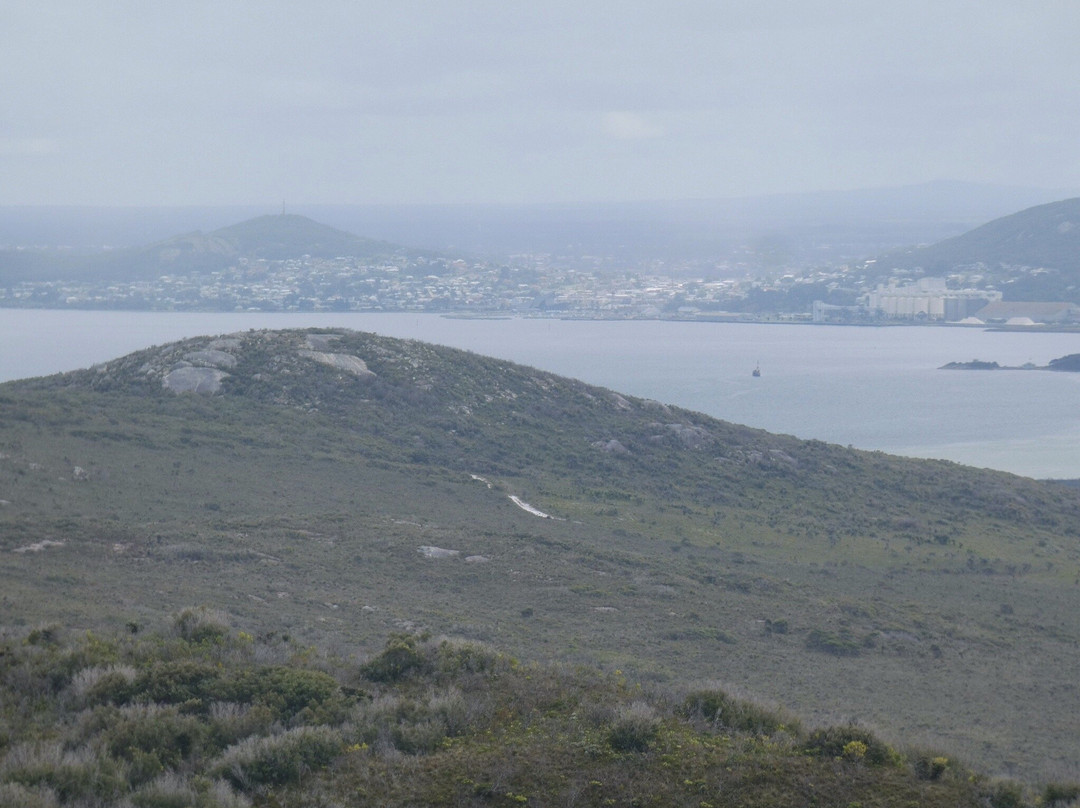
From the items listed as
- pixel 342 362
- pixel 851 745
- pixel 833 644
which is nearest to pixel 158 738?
pixel 851 745

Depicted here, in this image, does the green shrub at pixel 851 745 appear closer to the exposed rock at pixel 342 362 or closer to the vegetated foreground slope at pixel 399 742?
the vegetated foreground slope at pixel 399 742

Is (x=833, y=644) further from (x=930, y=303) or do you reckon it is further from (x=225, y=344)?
(x=930, y=303)

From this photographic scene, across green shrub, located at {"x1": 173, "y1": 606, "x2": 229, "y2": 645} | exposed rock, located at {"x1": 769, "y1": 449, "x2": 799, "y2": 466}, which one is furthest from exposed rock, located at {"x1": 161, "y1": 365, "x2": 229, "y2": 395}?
green shrub, located at {"x1": 173, "y1": 606, "x2": 229, "y2": 645}

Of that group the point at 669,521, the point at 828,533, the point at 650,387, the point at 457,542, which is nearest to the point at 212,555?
the point at 457,542

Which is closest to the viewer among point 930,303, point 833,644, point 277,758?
point 277,758

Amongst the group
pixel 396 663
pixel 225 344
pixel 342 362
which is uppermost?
pixel 225 344

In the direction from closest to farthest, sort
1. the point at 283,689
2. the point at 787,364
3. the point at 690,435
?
1. the point at 283,689
2. the point at 690,435
3. the point at 787,364
